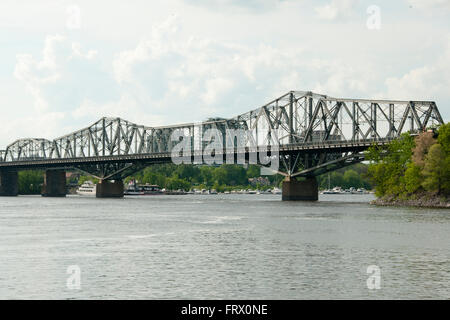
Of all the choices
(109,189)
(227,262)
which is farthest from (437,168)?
(109,189)

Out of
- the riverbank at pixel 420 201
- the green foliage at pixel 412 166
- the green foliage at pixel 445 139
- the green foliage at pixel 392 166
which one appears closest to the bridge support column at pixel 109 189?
the green foliage at pixel 412 166

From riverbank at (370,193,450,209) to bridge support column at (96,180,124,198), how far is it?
87385mm

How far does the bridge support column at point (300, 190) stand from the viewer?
139m

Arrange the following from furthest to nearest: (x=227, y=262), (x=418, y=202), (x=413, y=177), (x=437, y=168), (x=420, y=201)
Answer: (x=418, y=202) < (x=420, y=201) < (x=413, y=177) < (x=437, y=168) < (x=227, y=262)

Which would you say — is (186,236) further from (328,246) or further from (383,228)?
(383,228)

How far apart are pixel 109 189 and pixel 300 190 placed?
62.0 metres

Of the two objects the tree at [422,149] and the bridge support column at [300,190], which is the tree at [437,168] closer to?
the tree at [422,149]

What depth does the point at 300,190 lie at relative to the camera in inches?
5522

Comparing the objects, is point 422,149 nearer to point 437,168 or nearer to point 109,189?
point 437,168

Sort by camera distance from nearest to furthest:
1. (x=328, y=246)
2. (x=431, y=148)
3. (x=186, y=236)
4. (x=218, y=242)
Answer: (x=328, y=246)
(x=218, y=242)
(x=186, y=236)
(x=431, y=148)

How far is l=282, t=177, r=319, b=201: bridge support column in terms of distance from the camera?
13875cm
